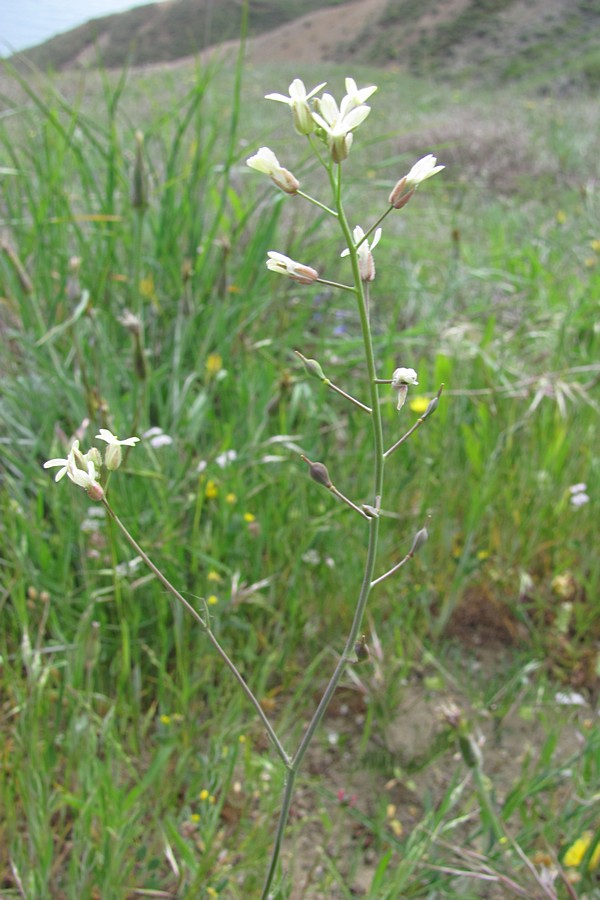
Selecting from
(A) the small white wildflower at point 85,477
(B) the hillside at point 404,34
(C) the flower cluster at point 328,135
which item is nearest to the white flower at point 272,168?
(C) the flower cluster at point 328,135

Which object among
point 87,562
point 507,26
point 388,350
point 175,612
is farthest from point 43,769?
point 507,26

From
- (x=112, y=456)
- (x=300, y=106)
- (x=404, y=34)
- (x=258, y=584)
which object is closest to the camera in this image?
(x=300, y=106)

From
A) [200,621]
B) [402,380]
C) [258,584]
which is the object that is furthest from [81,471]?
[258,584]

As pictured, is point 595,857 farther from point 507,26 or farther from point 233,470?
point 507,26

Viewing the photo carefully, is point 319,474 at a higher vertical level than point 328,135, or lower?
lower

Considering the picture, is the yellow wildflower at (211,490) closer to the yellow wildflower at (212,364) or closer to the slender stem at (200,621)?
the yellow wildflower at (212,364)

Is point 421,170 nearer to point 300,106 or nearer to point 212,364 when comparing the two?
point 300,106

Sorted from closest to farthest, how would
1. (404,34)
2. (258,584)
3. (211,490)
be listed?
(258,584)
(211,490)
(404,34)
